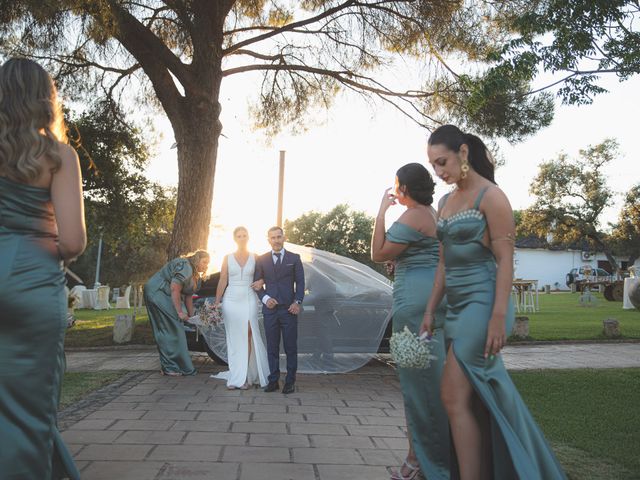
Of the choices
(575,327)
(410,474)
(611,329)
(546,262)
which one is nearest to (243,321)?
(410,474)

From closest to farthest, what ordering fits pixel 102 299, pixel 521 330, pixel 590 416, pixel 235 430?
pixel 235 430 → pixel 590 416 → pixel 521 330 → pixel 102 299

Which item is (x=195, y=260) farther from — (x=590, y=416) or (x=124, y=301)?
(x=124, y=301)

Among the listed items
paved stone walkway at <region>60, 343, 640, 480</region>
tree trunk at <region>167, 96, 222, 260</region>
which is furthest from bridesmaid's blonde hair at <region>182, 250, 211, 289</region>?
tree trunk at <region>167, 96, 222, 260</region>

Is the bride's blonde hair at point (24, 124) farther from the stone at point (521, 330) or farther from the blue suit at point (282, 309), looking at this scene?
the stone at point (521, 330)

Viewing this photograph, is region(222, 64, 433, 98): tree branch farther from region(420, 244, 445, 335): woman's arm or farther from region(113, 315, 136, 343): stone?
region(420, 244, 445, 335): woman's arm

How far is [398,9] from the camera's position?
42.3 ft

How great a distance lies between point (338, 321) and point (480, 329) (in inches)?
240

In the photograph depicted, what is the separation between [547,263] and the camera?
8038 centimetres

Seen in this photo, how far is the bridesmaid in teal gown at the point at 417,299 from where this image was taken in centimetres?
404

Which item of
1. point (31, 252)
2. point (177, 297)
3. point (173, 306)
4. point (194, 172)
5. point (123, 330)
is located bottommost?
point (123, 330)

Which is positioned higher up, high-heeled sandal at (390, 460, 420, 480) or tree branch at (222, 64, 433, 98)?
tree branch at (222, 64, 433, 98)

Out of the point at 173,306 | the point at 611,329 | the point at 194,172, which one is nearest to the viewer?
the point at 173,306

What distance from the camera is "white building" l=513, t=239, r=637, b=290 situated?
79.9 m

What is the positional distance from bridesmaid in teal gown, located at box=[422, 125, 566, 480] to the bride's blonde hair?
190cm
